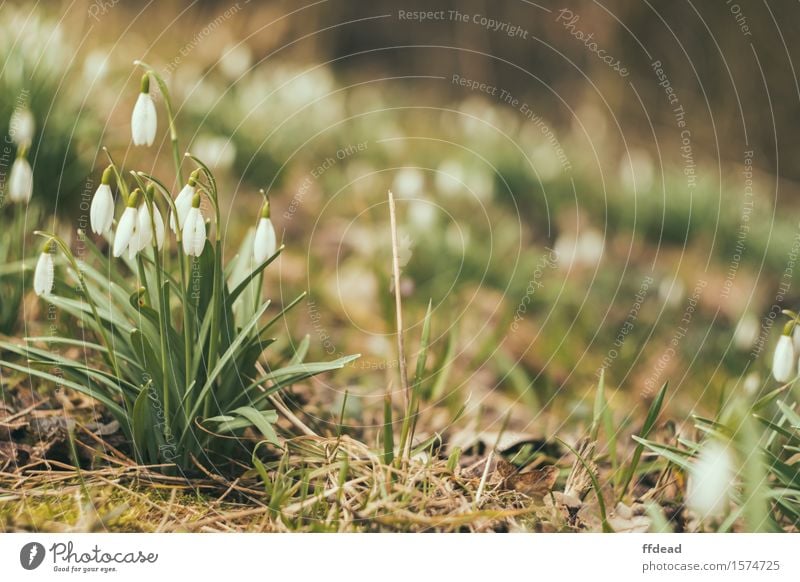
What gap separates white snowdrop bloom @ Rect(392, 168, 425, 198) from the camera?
2.45m

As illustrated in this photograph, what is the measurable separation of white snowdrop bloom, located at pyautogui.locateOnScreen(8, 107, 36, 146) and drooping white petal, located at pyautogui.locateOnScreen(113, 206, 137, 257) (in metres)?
0.70

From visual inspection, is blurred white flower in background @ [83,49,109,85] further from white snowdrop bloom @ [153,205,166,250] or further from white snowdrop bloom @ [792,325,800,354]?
white snowdrop bloom @ [792,325,800,354]

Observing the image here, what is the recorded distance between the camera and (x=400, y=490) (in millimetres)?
1410

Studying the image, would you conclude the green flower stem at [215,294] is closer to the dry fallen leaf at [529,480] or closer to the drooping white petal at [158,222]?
the drooping white petal at [158,222]

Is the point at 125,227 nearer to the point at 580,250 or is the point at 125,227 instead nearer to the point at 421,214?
the point at 421,214

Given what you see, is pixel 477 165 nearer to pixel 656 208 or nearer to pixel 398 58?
pixel 656 208

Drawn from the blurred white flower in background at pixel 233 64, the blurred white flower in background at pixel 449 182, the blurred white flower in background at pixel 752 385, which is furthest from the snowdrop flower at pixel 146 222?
the blurred white flower in background at pixel 233 64

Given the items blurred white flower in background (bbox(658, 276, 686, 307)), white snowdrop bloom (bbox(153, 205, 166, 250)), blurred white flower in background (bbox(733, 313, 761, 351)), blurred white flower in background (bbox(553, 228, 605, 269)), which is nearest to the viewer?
white snowdrop bloom (bbox(153, 205, 166, 250))

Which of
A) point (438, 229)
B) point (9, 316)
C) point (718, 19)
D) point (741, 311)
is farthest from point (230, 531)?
point (718, 19)

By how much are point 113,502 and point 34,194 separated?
2.73ft

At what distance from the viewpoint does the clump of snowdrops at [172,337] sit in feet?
4.24

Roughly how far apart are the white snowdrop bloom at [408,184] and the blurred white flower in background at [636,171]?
906 millimetres

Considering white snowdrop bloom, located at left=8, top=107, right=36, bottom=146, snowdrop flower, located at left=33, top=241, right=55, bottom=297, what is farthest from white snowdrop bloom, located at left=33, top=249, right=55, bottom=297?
white snowdrop bloom, located at left=8, top=107, right=36, bottom=146

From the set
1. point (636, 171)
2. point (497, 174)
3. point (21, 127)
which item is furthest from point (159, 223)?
point (636, 171)
